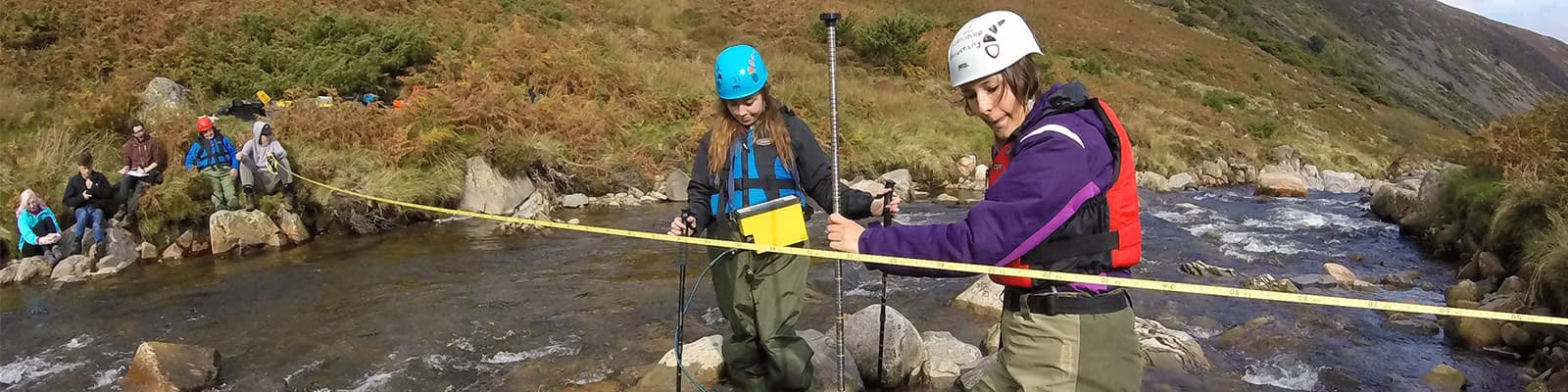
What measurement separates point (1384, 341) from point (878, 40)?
78.6ft

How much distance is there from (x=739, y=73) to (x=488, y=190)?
1121cm

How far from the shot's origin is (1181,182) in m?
21.6

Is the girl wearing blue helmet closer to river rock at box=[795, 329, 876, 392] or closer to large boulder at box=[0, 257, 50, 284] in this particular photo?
river rock at box=[795, 329, 876, 392]

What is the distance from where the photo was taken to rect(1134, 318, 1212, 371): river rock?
6695 millimetres

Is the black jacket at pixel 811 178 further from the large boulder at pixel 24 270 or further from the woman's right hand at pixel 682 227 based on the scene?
the large boulder at pixel 24 270

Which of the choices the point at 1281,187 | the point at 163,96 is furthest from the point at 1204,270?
the point at 163,96

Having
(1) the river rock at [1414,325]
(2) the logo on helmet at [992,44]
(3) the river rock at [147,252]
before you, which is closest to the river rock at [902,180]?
(1) the river rock at [1414,325]

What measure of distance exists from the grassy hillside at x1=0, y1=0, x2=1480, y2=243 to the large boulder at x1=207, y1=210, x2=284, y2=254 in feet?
1.83

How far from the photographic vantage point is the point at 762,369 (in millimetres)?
4770

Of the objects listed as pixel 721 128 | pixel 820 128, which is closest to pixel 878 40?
pixel 820 128

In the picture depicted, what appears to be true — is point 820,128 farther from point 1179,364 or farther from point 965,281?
point 1179,364

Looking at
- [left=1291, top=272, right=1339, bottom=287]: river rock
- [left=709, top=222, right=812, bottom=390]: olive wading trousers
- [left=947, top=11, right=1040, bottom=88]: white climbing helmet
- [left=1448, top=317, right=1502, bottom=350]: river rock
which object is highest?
[left=947, top=11, right=1040, bottom=88]: white climbing helmet

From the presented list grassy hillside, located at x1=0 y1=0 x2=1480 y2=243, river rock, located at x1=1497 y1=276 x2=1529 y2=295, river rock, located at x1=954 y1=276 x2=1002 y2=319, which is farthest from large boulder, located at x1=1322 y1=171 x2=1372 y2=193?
river rock, located at x1=954 y1=276 x2=1002 y2=319

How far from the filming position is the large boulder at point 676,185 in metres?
16.2
